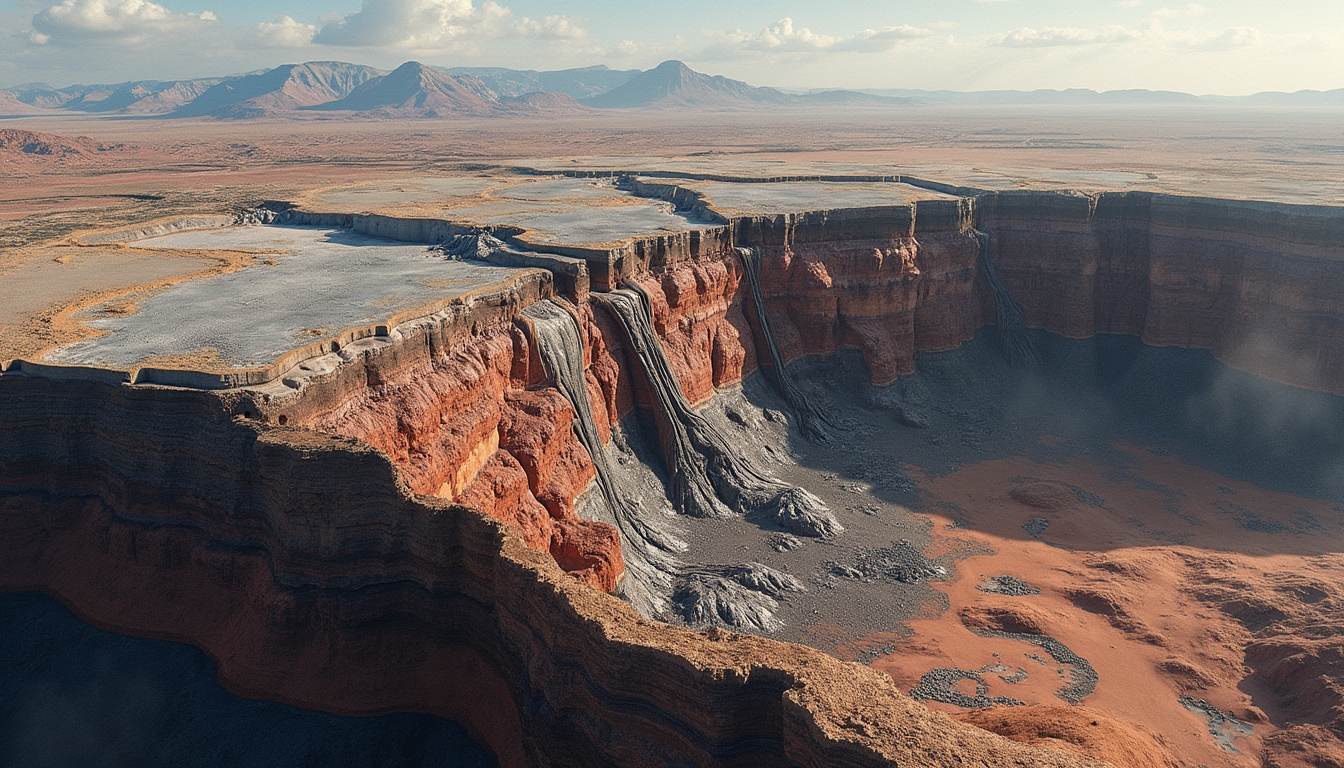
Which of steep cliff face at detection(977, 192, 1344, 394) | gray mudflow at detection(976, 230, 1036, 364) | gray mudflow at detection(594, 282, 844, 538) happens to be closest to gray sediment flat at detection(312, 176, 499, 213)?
gray mudflow at detection(594, 282, 844, 538)

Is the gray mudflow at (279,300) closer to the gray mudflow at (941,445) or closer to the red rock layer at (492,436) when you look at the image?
the red rock layer at (492,436)

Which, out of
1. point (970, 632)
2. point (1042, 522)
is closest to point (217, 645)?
point (970, 632)

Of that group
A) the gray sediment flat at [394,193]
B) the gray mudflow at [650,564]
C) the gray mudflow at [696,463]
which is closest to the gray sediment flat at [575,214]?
the gray sediment flat at [394,193]

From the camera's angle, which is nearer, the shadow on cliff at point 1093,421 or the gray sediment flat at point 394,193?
the shadow on cliff at point 1093,421

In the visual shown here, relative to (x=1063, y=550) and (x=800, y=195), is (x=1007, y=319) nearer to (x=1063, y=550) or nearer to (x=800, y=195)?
(x=800, y=195)

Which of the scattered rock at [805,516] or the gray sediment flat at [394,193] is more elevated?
the gray sediment flat at [394,193]

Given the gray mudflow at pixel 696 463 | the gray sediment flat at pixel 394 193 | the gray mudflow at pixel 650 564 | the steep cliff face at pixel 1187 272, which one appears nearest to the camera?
the gray mudflow at pixel 650 564

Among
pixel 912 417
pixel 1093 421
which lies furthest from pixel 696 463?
pixel 1093 421
